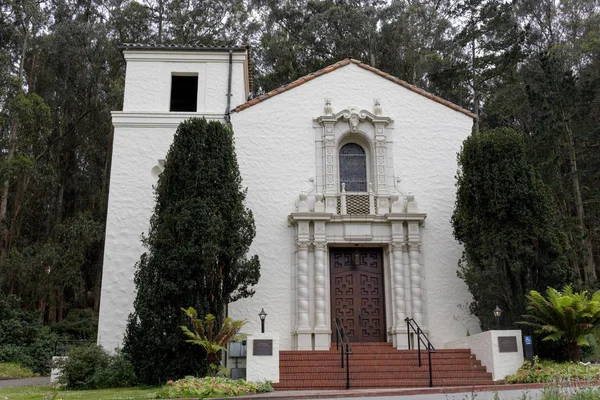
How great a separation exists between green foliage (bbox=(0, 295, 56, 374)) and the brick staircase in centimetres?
1024

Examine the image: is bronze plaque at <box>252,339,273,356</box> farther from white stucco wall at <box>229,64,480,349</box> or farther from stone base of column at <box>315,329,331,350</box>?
white stucco wall at <box>229,64,480,349</box>

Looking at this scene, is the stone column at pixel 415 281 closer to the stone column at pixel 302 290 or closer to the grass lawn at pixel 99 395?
the stone column at pixel 302 290

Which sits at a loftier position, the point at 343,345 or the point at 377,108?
the point at 377,108

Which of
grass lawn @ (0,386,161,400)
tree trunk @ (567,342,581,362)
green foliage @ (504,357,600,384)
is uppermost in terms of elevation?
tree trunk @ (567,342,581,362)

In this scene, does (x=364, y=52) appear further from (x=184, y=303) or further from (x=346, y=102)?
(x=184, y=303)

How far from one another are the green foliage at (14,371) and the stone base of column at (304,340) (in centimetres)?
933

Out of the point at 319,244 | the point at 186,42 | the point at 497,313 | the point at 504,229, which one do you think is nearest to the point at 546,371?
the point at 497,313

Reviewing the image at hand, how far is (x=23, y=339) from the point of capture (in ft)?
65.2

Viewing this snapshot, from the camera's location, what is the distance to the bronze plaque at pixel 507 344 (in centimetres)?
1288

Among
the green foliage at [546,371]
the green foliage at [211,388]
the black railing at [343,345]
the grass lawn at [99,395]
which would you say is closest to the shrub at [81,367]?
the grass lawn at [99,395]

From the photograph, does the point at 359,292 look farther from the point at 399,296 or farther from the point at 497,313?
the point at 497,313

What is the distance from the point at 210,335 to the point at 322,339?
3681 millimetres

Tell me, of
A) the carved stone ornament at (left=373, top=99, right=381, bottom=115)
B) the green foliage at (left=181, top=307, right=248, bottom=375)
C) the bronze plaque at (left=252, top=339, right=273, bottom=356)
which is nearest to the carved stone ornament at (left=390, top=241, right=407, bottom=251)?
the carved stone ornament at (left=373, top=99, right=381, bottom=115)

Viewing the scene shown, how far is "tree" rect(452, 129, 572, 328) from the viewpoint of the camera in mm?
13898
